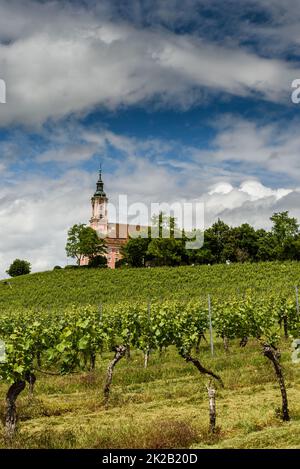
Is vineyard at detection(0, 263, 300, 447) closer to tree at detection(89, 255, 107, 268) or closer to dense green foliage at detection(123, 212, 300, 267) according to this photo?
dense green foliage at detection(123, 212, 300, 267)

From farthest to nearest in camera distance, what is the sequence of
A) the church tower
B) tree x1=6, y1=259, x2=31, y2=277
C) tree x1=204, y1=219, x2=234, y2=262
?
1. the church tower
2. tree x1=6, y1=259, x2=31, y2=277
3. tree x1=204, y1=219, x2=234, y2=262

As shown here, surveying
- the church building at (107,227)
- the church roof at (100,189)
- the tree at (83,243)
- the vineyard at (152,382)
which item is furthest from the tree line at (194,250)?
the vineyard at (152,382)

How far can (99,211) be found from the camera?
115 metres

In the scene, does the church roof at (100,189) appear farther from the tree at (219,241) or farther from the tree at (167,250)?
the tree at (167,250)

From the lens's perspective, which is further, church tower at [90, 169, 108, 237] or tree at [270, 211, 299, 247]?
church tower at [90, 169, 108, 237]

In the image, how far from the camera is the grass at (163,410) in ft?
26.4

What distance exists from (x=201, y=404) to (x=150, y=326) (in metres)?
7.31

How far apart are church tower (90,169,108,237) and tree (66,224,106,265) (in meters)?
23.0

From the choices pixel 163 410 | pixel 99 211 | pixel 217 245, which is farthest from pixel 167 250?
pixel 163 410

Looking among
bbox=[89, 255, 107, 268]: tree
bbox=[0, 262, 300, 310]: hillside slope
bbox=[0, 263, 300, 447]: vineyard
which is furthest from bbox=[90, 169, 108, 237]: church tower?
bbox=[0, 263, 300, 447]: vineyard

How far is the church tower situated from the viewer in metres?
111

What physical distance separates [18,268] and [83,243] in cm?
2019
